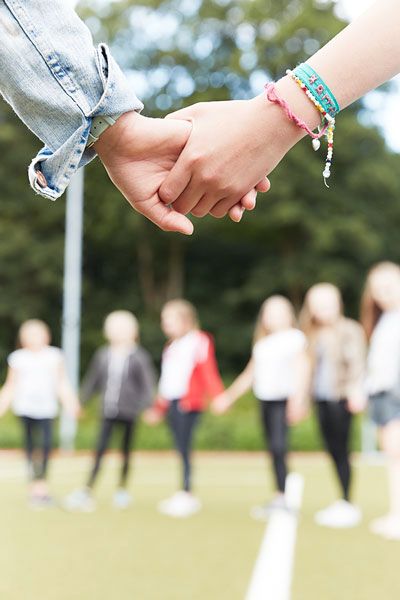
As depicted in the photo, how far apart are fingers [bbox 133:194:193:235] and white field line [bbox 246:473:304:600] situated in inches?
114

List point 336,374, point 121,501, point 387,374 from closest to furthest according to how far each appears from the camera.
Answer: point 387,374 < point 336,374 < point 121,501

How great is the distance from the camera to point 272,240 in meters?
32.8

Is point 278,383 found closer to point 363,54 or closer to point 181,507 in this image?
point 181,507

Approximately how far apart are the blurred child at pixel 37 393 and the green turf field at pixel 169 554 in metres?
0.52

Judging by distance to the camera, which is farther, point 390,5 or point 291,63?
point 291,63

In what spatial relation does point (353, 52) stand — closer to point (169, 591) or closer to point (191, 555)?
point (169, 591)

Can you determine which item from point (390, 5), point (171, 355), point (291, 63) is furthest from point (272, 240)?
point (390, 5)

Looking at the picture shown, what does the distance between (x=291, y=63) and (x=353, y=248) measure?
640 cm

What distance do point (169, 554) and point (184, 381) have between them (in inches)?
A: 117

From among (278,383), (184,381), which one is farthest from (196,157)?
(184,381)

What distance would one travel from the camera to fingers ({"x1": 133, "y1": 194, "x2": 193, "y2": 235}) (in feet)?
6.36

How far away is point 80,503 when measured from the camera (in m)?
8.17

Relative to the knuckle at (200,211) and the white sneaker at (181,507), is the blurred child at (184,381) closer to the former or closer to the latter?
the white sneaker at (181,507)

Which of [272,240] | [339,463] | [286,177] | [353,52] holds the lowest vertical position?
[272,240]
